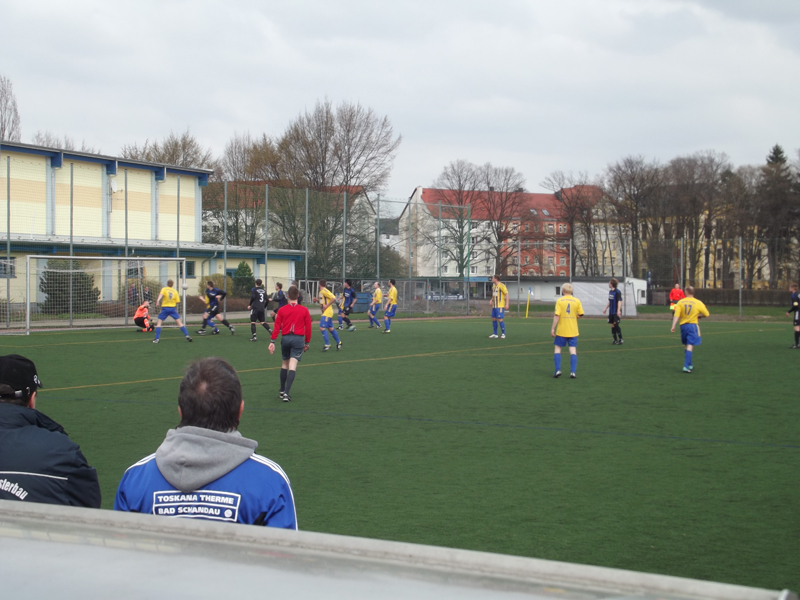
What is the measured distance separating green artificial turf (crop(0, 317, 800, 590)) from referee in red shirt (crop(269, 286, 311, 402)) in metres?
0.41

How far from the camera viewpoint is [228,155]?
61.2 m

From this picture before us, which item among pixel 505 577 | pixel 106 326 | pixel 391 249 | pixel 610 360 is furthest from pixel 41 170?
pixel 505 577

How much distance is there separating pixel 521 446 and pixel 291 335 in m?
4.65

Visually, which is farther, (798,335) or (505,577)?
(798,335)

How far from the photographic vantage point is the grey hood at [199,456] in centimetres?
244

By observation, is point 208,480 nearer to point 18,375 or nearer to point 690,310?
point 18,375

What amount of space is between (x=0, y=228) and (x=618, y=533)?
3028 cm

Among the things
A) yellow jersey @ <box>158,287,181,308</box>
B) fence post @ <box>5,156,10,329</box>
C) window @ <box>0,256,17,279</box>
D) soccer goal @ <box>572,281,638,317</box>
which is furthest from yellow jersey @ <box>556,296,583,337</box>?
soccer goal @ <box>572,281,638,317</box>

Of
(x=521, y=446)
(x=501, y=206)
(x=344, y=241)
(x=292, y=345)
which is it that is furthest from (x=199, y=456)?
(x=501, y=206)

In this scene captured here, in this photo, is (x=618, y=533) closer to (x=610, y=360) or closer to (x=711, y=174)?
(x=610, y=360)

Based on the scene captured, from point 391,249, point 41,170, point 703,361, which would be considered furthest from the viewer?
point 391,249

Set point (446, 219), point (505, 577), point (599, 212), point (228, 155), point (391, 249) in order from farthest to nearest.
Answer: point (599, 212)
point (228, 155)
point (446, 219)
point (391, 249)
point (505, 577)

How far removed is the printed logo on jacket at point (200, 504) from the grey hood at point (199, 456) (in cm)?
3

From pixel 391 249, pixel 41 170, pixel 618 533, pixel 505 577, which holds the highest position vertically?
pixel 41 170
